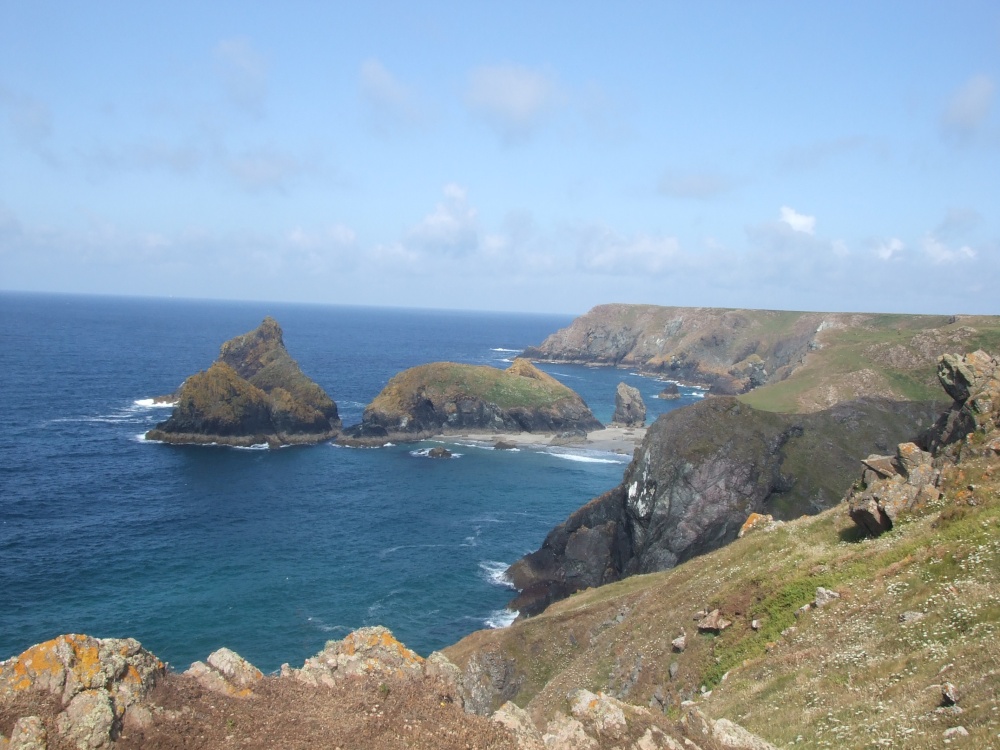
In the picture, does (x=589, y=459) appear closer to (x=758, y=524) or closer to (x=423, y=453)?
(x=423, y=453)

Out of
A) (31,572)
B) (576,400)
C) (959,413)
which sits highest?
(959,413)

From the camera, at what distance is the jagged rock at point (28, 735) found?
40.6 feet

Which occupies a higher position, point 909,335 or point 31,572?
point 909,335

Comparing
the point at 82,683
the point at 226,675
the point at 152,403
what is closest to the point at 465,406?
the point at 152,403

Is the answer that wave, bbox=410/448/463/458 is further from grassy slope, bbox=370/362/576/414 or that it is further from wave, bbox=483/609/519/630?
wave, bbox=483/609/519/630

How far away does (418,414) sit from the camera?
126688 mm

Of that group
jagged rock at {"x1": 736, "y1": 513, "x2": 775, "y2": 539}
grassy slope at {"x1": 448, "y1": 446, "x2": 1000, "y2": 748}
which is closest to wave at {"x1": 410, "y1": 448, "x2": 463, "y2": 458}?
jagged rock at {"x1": 736, "y1": 513, "x2": 775, "y2": 539}

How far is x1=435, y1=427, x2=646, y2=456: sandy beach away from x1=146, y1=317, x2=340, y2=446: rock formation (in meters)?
23.2

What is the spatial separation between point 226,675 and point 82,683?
320 cm

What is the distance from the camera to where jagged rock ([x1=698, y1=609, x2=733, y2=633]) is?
25.4m

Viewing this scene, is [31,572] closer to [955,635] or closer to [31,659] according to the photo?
[31,659]

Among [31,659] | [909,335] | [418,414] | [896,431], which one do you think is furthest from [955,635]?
[909,335]

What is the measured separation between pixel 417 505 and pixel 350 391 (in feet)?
269

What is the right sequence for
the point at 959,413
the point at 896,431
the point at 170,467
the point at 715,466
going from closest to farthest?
the point at 959,413 < the point at 715,466 < the point at 896,431 < the point at 170,467
